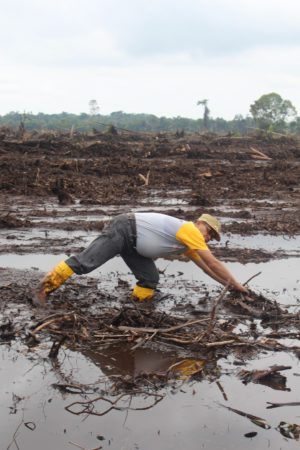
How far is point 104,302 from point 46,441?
8.71 feet

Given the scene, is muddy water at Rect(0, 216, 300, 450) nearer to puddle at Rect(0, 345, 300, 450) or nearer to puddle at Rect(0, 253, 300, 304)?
puddle at Rect(0, 345, 300, 450)

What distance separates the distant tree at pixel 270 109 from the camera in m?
43.7

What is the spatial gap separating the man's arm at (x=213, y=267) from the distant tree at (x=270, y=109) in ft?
126

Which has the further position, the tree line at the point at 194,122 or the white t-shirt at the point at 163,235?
the tree line at the point at 194,122

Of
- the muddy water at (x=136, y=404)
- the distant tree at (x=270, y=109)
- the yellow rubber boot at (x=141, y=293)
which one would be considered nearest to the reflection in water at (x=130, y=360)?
the muddy water at (x=136, y=404)

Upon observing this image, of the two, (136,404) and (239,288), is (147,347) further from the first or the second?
(239,288)

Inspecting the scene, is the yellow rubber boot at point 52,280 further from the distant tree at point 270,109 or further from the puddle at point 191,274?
the distant tree at point 270,109

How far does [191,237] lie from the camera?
227 inches

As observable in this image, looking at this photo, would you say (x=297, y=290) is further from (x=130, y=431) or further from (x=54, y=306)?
(x=130, y=431)

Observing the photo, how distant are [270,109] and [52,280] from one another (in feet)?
133

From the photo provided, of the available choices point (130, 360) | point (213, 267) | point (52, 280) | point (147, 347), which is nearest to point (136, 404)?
point (130, 360)

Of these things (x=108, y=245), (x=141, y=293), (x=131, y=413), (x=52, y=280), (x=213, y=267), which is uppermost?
(x=108, y=245)

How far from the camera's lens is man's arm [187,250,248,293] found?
5.71 meters

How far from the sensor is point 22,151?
21531 mm
